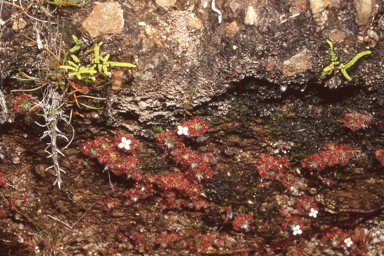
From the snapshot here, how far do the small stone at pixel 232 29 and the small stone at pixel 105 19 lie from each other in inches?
71.3

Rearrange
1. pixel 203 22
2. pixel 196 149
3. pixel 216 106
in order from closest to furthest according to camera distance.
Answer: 1. pixel 203 22
2. pixel 216 106
3. pixel 196 149

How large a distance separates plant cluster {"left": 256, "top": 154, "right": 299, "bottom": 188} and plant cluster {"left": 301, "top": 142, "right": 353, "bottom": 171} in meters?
0.48

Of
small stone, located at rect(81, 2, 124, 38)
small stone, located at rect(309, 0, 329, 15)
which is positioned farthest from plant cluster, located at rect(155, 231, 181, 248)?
small stone, located at rect(309, 0, 329, 15)

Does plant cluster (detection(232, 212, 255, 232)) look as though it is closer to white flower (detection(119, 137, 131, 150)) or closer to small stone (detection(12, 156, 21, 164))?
white flower (detection(119, 137, 131, 150))

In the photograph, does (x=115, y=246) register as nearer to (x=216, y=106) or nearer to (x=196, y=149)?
(x=196, y=149)

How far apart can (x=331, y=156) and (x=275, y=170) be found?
3.68 feet

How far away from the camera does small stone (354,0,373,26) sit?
14.2ft

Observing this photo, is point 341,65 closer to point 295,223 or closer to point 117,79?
point 295,223

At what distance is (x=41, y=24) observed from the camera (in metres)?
4.52

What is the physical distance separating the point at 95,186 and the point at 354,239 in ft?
17.6

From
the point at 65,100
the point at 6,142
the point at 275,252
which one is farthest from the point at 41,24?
the point at 275,252

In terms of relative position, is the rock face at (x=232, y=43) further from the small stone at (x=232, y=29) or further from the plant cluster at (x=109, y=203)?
the plant cluster at (x=109, y=203)

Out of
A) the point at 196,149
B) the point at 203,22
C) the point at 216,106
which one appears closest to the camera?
the point at 203,22

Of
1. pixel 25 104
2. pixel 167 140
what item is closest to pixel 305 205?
pixel 167 140
